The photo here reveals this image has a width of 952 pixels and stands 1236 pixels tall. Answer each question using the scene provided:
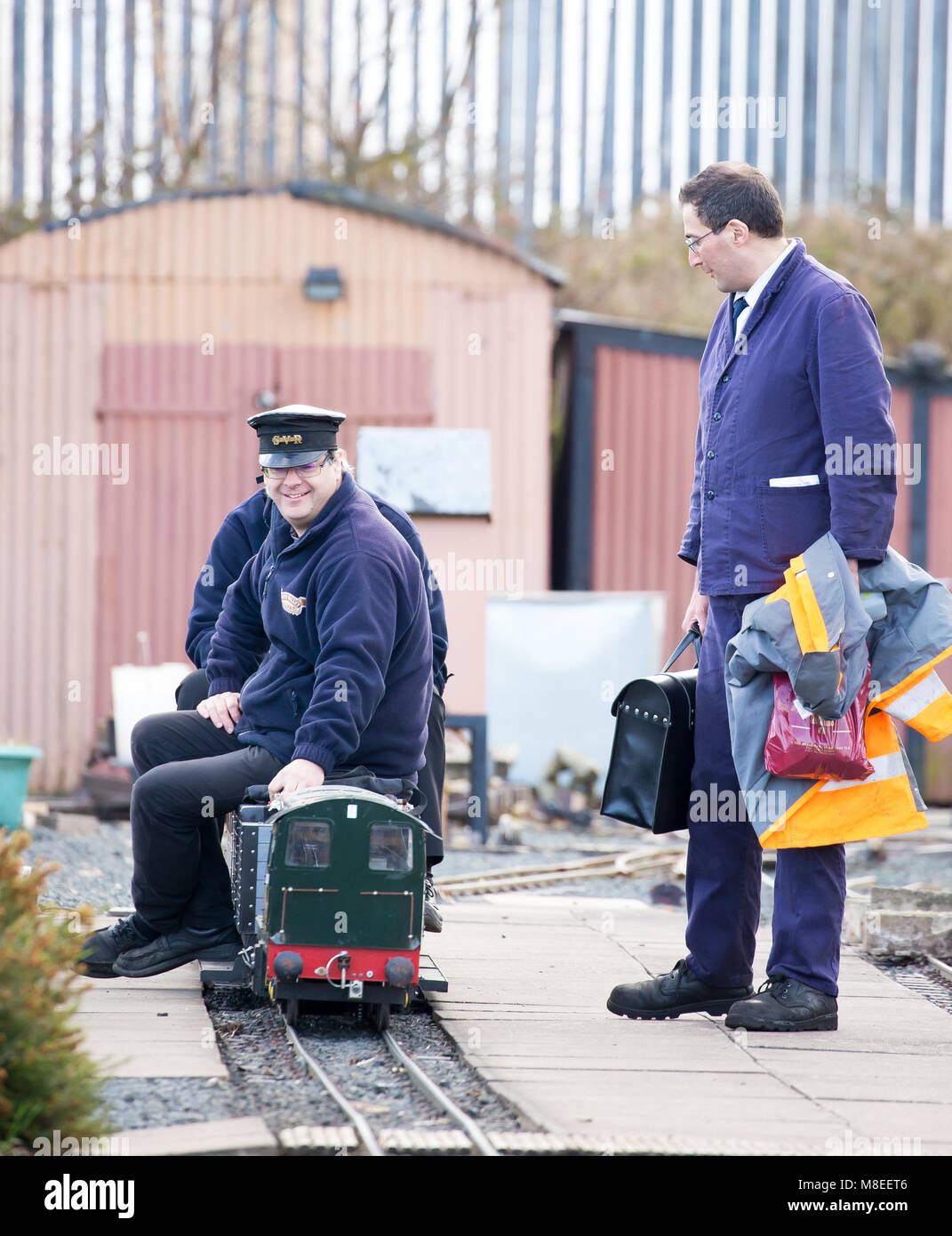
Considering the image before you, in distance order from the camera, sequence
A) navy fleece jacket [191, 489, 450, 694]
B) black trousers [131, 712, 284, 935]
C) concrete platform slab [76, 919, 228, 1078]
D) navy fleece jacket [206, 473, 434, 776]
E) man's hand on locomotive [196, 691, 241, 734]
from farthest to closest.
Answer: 1. navy fleece jacket [191, 489, 450, 694]
2. man's hand on locomotive [196, 691, 241, 734]
3. black trousers [131, 712, 284, 935]
4. navy fleece jacket [206, 473, 434, 776]
5. concrete platform slab [76, 919, 228, 1078]

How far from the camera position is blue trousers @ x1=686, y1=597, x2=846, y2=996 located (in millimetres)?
3826

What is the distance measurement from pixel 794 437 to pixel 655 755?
0.91 metres

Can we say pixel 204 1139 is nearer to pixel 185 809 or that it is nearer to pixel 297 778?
pixel 297 778

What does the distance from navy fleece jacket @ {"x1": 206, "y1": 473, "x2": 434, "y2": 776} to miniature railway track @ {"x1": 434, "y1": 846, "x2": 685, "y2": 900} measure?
258cm

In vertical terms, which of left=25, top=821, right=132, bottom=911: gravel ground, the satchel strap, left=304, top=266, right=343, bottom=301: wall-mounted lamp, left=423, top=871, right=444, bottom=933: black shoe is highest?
left=304, top=266, right=343, bottom=301: wall-mounted lamp

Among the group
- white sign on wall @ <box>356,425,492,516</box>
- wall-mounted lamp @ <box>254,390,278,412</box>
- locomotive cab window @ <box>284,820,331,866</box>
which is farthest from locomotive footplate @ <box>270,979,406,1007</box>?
wall-mounted lamp @ <box>254,390,278,412</box>

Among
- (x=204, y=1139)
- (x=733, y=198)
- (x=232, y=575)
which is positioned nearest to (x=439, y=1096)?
(x=204, y=1139)

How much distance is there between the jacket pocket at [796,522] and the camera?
3826 millimetres

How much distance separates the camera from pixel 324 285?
34.7 ft

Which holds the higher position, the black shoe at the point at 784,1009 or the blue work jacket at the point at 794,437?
the blue work jacket at the point at 794,437

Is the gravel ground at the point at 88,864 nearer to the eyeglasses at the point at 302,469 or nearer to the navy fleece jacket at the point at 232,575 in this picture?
the navy fleece jacket at the point at 232,575

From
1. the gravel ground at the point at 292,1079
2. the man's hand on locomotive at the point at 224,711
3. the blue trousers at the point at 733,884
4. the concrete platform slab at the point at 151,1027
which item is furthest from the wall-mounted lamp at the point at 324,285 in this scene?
the blue trousers at the point at 733,884

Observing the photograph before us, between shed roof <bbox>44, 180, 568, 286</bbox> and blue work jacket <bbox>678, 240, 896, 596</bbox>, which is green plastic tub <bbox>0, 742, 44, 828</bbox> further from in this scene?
shed roof <bbox>44, 180, 568, 286</bbox>

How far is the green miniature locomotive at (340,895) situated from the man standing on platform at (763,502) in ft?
2.51
